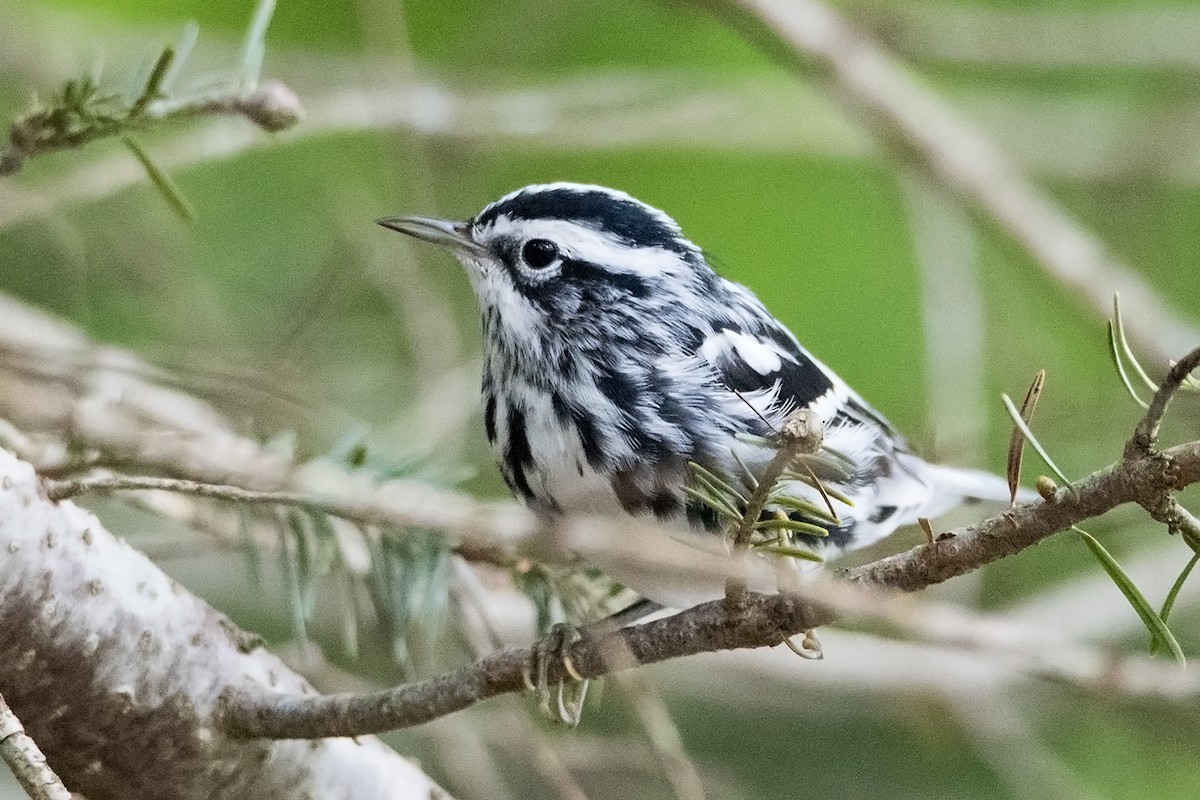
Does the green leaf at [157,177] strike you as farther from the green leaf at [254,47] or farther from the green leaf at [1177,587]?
the green leaf at [1177,587]

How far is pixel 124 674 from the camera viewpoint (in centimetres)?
85

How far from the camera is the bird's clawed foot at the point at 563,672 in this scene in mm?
890

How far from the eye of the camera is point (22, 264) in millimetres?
2016

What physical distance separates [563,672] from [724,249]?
196 cm

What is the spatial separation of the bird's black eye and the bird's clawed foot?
43cm

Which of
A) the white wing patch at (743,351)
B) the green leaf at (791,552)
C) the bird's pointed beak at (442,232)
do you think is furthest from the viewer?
the bird's pointed beak at (442,232)

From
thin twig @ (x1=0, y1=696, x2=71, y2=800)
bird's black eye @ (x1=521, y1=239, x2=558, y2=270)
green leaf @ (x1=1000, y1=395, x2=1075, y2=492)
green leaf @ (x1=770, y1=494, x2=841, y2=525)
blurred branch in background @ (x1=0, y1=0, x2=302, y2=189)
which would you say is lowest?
thin twig @ (x1=0, y1=696, x2=71, y2=800)

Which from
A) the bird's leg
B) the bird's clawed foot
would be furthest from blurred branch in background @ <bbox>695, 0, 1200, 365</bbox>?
the bird's clawed foot

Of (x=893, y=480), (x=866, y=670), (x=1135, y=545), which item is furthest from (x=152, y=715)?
(x=1135, y=545)

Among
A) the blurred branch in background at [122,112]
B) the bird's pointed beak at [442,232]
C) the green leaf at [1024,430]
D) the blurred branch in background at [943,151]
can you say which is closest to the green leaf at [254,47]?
the blurred branch in background at [122,112]

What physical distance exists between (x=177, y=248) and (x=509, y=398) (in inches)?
39.8

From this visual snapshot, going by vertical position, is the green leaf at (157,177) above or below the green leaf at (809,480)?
above

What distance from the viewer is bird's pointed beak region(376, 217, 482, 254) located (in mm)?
1375

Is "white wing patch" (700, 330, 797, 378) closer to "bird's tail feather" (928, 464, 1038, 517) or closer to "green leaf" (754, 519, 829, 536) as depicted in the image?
"bird's tail feather" (928, 464, 1038, 517)
